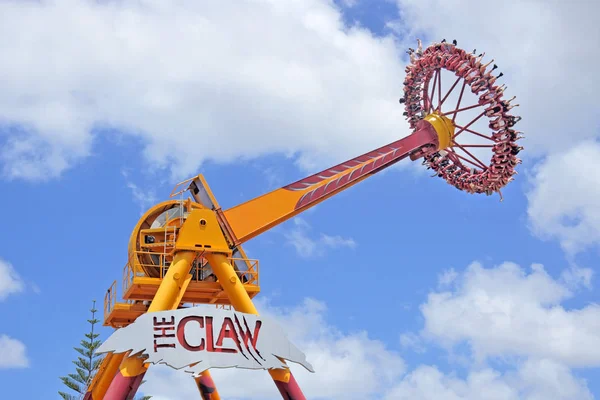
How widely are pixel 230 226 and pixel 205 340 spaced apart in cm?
456

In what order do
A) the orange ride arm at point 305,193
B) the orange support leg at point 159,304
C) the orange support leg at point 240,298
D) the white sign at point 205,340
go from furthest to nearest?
1. the orange ride arm at point 305,193
2. the orange support leg at point 240,298
3. the orange support leg at point 159,304
4. the white sign at point 205,340

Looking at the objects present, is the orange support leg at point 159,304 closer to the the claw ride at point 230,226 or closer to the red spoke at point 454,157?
the the claw ride at point 230,226

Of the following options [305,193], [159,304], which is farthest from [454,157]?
[159,304]

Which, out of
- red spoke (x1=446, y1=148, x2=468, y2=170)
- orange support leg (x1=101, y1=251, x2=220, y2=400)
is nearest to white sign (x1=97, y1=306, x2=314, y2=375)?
orange support leg (x1=101, y1=251, x2=220, y2=400)

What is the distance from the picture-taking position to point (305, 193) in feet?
93.3

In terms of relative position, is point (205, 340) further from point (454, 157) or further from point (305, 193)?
point (454, 157)

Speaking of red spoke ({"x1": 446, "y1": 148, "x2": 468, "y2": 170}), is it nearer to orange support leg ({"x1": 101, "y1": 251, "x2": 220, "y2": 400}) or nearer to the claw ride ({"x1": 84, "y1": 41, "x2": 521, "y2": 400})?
the claw ride ({"x1": 84, "y1": 41, "x2": 521, "y2": 400})

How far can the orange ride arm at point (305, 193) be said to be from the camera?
2714 centimetres

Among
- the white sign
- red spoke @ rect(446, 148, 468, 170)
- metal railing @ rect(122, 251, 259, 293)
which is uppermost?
red spoke @ rect(446, 148, 468, 170)

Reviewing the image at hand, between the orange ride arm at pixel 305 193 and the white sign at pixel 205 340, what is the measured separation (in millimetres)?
3603

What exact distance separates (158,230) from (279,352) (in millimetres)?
5324

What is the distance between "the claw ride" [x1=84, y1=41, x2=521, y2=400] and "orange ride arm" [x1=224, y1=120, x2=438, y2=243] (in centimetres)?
3

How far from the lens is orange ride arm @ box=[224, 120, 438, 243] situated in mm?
27141

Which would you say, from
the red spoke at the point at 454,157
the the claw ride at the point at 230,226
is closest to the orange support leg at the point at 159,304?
the the claw ride at the point at 230,226
